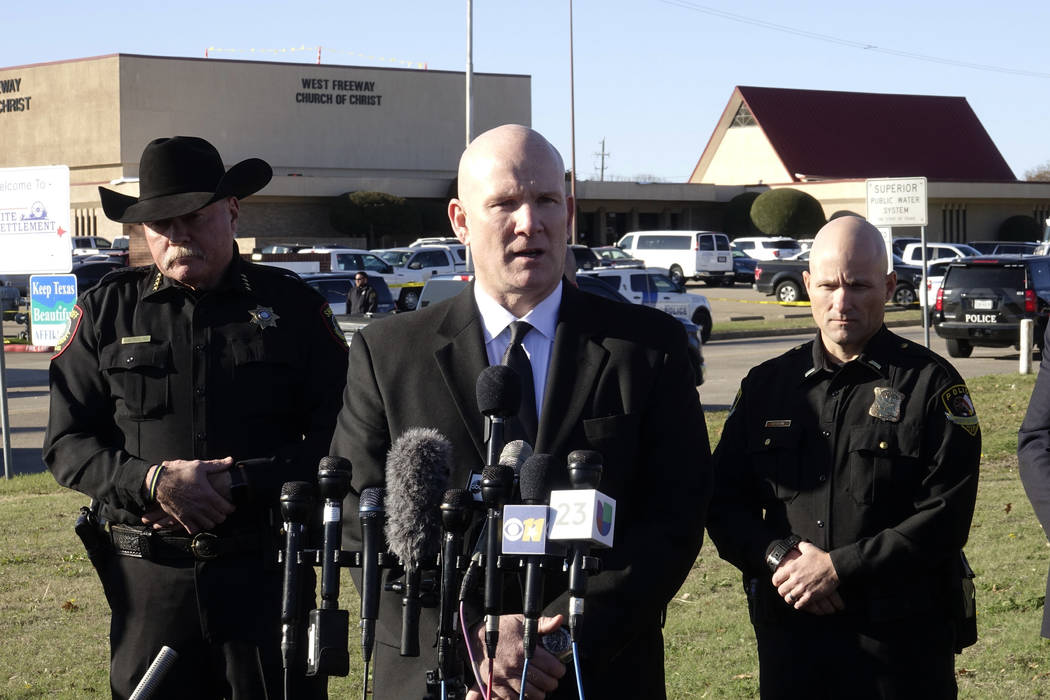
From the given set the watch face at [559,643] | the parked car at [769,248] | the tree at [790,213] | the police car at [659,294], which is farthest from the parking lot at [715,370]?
the tree at [790,213]

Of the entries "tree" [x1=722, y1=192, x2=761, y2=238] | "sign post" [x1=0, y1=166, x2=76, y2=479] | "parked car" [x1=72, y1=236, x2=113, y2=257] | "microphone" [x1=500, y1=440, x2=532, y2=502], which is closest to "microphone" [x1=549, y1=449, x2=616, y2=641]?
"microphone" [x1=500, y1=440, x2=532, y2=502]

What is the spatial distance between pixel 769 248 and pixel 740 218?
10.7 m

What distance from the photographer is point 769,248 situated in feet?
177

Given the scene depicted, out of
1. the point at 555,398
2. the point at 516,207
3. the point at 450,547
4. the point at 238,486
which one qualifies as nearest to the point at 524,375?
the point at 555,398

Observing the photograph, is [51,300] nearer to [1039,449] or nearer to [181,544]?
[181,544]

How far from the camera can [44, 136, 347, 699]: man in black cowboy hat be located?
4.15 meters

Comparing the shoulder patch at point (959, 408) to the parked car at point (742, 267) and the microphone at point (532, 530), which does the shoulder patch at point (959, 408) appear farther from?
the parked car at point (742, 267)

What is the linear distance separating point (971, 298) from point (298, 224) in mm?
43447

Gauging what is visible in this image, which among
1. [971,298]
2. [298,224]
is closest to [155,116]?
[298,224]

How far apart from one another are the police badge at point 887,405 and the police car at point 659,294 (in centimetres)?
2454

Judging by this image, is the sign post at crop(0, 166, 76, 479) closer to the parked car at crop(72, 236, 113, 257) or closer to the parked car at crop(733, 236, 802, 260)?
the parked car at crop(733, 236, 802, 260)

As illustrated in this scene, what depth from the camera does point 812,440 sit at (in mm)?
4320

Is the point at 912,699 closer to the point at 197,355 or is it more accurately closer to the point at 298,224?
the point at 197,355

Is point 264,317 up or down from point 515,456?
up
